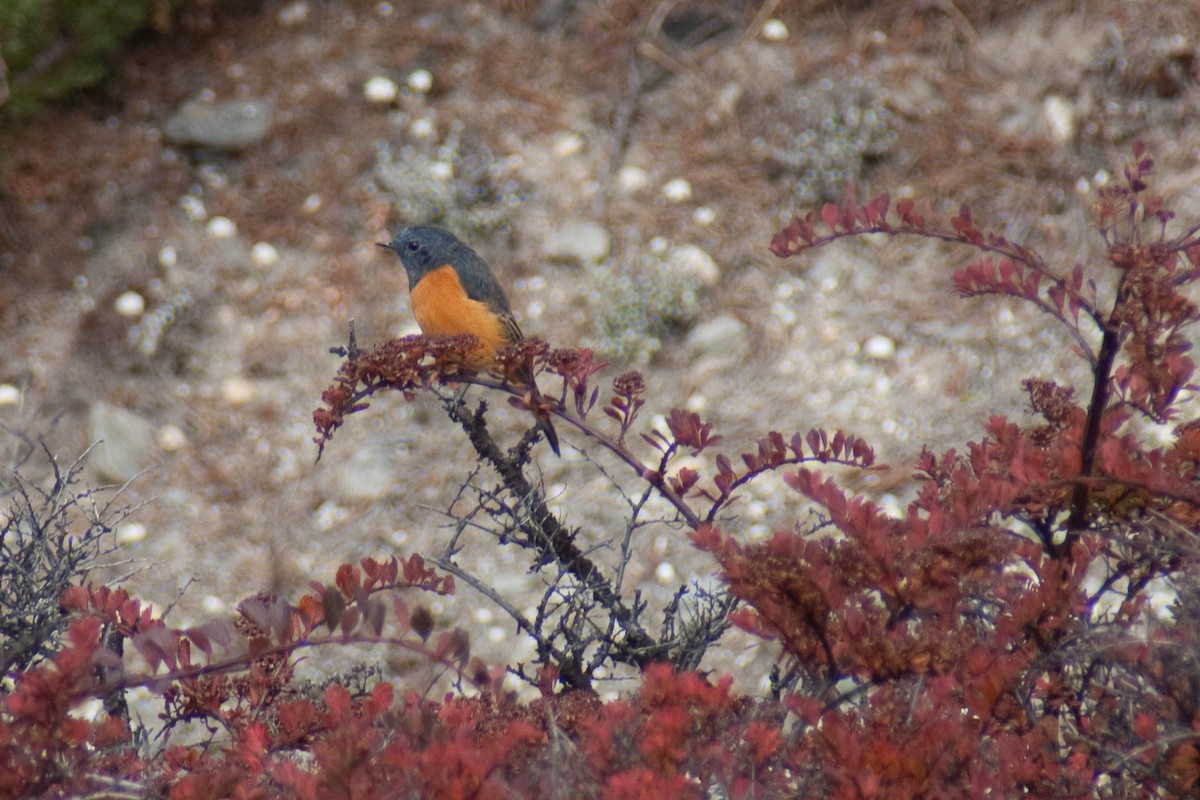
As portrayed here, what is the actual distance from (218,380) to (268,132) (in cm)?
153

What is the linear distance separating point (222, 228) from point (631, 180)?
6.88 feet

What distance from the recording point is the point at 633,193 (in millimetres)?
6051

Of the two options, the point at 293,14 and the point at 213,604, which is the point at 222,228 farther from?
the point at 213,604

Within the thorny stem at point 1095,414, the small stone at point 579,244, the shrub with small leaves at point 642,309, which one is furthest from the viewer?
the small stone at point 579,244

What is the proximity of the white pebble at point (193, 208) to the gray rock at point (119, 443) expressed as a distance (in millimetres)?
1186

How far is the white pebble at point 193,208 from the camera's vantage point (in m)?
6.21

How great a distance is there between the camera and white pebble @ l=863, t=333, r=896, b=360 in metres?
5.21

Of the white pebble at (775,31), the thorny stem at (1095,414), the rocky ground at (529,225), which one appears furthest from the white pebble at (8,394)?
the thorny stem at (1095,414)

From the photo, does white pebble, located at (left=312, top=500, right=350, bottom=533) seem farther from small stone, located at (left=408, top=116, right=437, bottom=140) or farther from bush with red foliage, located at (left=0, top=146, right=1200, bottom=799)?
bush with red foliage, located at (left=0, top=146, right=1200, bottom=799)

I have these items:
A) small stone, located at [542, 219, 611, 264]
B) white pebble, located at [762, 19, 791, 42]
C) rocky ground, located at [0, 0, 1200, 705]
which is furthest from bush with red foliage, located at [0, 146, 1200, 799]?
white pebble, located at [762, 19, 791, 42]

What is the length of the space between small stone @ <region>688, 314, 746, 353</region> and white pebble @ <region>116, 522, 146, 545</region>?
2506mm

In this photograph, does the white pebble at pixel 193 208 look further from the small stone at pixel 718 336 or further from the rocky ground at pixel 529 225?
the small stone at pixel 718 336

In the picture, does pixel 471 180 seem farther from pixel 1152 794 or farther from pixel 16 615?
pixel 1152 794

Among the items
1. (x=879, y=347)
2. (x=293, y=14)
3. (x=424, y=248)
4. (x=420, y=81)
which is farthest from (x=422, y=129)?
(x=879, y=347)
